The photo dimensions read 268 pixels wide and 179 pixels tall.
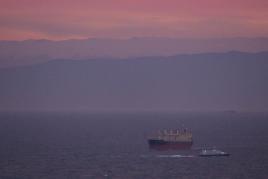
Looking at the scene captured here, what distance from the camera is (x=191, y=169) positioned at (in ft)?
317

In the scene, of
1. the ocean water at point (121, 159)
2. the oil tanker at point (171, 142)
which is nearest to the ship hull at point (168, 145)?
the oil tanker at point (171, 142)

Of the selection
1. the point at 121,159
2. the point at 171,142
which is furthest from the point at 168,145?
the point at 121,159

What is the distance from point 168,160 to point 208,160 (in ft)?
19.4

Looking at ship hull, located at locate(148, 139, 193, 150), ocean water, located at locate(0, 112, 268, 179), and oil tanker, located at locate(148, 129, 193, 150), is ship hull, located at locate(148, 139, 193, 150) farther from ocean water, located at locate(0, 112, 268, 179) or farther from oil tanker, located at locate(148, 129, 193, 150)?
ocean water, located at locate(0, 112, 268, 179)

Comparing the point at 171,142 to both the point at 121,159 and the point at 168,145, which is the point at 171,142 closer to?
the point at 168,145

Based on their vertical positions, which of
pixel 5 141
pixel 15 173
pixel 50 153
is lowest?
pixel 15 173

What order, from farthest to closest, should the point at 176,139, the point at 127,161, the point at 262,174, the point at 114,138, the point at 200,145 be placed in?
the point at 114,138 < the point at 200,145 < the point at 176,139 < the point at 127,161 < the point at 262,174

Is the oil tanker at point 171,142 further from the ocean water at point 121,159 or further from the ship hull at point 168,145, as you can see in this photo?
the ocean water at point 121,159

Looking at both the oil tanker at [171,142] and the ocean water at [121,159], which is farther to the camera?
the oil tanker at [171,142]

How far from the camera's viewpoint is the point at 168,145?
129875 millimetres

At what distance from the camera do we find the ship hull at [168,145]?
12912 cm

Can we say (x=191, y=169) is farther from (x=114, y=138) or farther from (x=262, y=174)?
(x=114, y=138)

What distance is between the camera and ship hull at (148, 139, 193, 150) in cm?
12912

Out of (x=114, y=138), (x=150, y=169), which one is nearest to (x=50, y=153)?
(x=150, y=169)
